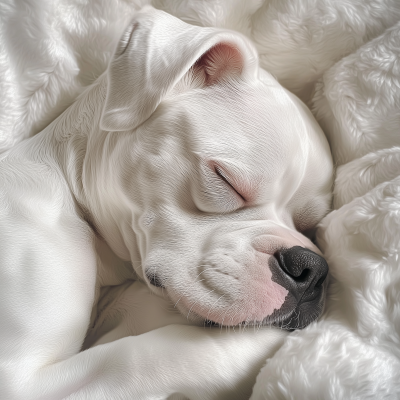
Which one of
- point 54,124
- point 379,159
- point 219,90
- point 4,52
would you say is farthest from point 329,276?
point 4,52

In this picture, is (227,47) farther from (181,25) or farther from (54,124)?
(54,124)

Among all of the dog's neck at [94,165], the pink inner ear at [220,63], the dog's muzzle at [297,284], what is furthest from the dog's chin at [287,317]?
the pink inner ear at [220,63]

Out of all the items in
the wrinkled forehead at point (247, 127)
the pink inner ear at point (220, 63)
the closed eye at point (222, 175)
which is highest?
the pink inner ear at point (220, 63)

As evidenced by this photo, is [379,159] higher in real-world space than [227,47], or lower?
lower

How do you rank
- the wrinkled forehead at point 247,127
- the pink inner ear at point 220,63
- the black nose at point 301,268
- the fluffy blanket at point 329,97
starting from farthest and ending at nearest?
the pink inner ear at point 220,63 < the wrinkled forehead at point 247,127 < the black nose at point 301,268 < the fluffy blanket at point 329,97

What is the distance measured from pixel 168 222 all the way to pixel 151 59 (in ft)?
1.35

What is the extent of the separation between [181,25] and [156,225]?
545 millimetres

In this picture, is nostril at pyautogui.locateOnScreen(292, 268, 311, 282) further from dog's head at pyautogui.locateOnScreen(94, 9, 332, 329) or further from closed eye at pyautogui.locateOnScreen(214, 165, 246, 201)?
closed eye at pyautogui.locateOnScreen(214, 165, 246, 201)

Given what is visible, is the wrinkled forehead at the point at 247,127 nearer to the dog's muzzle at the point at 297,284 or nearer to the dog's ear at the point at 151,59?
the dog's ear at the point at 151,59

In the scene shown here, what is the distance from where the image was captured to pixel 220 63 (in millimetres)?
1222

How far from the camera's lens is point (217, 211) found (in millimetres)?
1091

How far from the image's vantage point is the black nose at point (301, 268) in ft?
3.22

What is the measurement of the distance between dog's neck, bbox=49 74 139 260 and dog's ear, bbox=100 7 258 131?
106 millimetres

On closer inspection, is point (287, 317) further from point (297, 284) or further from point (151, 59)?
point (151, 59)
